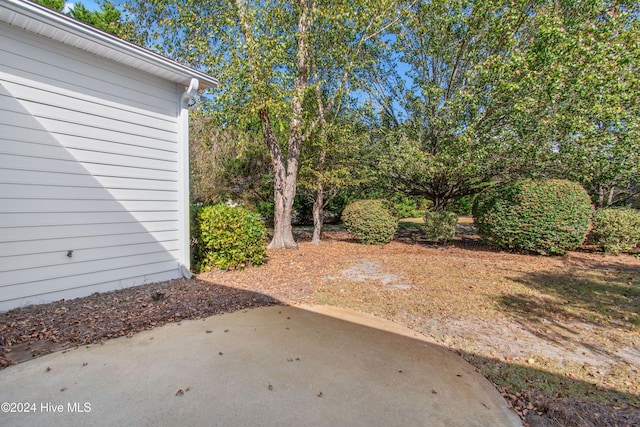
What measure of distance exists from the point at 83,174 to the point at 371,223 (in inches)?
268

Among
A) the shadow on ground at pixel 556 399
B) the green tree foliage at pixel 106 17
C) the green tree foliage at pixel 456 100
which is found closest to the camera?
the shadow on ground at pixel 556 399

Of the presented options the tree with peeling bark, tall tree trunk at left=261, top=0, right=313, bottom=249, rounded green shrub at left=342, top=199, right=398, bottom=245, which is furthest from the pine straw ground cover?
the tree with peeling bark

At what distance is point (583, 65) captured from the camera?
648cm

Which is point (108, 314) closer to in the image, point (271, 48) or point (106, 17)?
point (271, 48)

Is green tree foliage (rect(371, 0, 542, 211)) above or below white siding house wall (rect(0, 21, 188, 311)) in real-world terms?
above

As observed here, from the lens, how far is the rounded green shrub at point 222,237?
533 centimetres

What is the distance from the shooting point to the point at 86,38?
12.0 ft

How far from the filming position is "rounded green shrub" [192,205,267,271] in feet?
17.5

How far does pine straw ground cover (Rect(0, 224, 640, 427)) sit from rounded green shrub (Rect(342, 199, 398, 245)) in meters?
2.06

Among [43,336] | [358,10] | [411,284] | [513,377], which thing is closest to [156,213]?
[43,336]

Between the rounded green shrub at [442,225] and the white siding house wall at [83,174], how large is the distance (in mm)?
7044

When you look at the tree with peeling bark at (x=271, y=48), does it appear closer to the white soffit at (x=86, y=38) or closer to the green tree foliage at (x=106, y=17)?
the green tree foliage at (x=106, y=17)

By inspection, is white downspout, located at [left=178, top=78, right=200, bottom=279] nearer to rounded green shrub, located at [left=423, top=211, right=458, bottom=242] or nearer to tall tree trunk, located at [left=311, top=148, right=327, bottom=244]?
tall tree trunk, located at [left=311, top=148, right=327, bottom=244]

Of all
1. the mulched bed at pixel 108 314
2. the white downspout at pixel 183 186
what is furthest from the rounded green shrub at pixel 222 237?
the mulched bed at pixel 108 314
